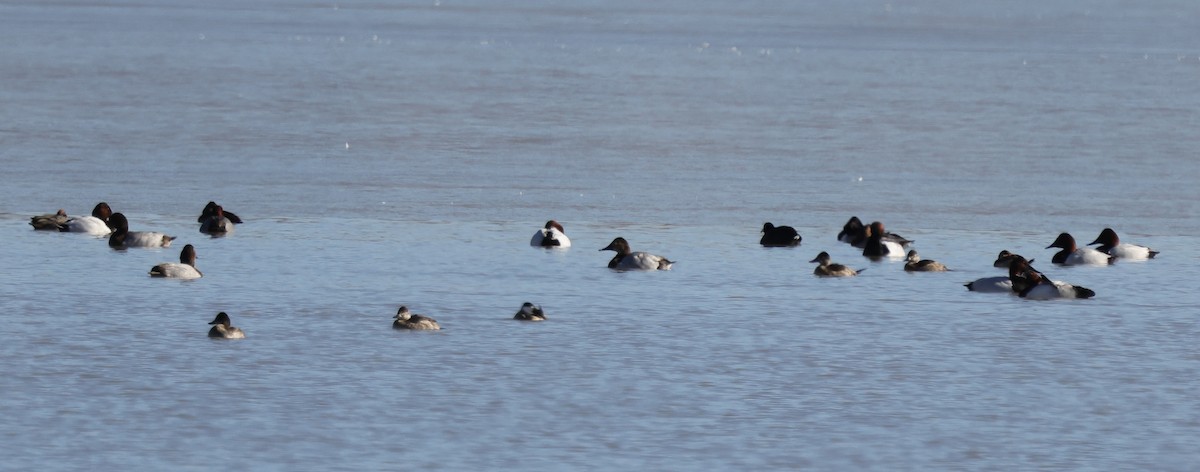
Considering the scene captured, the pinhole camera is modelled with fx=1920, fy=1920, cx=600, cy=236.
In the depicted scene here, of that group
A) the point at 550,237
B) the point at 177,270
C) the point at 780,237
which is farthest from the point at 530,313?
the point at 780,237

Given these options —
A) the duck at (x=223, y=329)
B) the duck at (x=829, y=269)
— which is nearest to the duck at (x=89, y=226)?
the duck at (x=223, y=329)

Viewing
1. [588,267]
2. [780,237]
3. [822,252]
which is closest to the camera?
[588,267]

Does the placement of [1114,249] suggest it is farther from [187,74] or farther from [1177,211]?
[187,74]

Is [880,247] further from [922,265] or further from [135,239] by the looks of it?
[135,239]

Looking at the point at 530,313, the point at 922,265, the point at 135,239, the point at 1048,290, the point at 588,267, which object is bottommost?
the point at 530,313

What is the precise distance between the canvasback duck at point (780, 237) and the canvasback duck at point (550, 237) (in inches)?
77.6

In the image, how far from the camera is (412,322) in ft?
45.7

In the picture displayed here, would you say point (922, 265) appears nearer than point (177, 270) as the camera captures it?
No

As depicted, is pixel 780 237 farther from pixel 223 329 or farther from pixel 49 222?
pixel 49 222

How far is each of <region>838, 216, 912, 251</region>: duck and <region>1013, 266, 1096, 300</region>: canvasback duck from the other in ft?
9.23

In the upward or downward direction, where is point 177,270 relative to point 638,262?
downward

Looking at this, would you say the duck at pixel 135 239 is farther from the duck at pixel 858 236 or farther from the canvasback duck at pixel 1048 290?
the canvasback duck at pixel 1048 290

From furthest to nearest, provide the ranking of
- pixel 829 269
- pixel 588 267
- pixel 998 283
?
pixel 588 267
pixel 829 269
pixel 998 283

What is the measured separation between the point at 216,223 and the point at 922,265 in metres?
6.99
